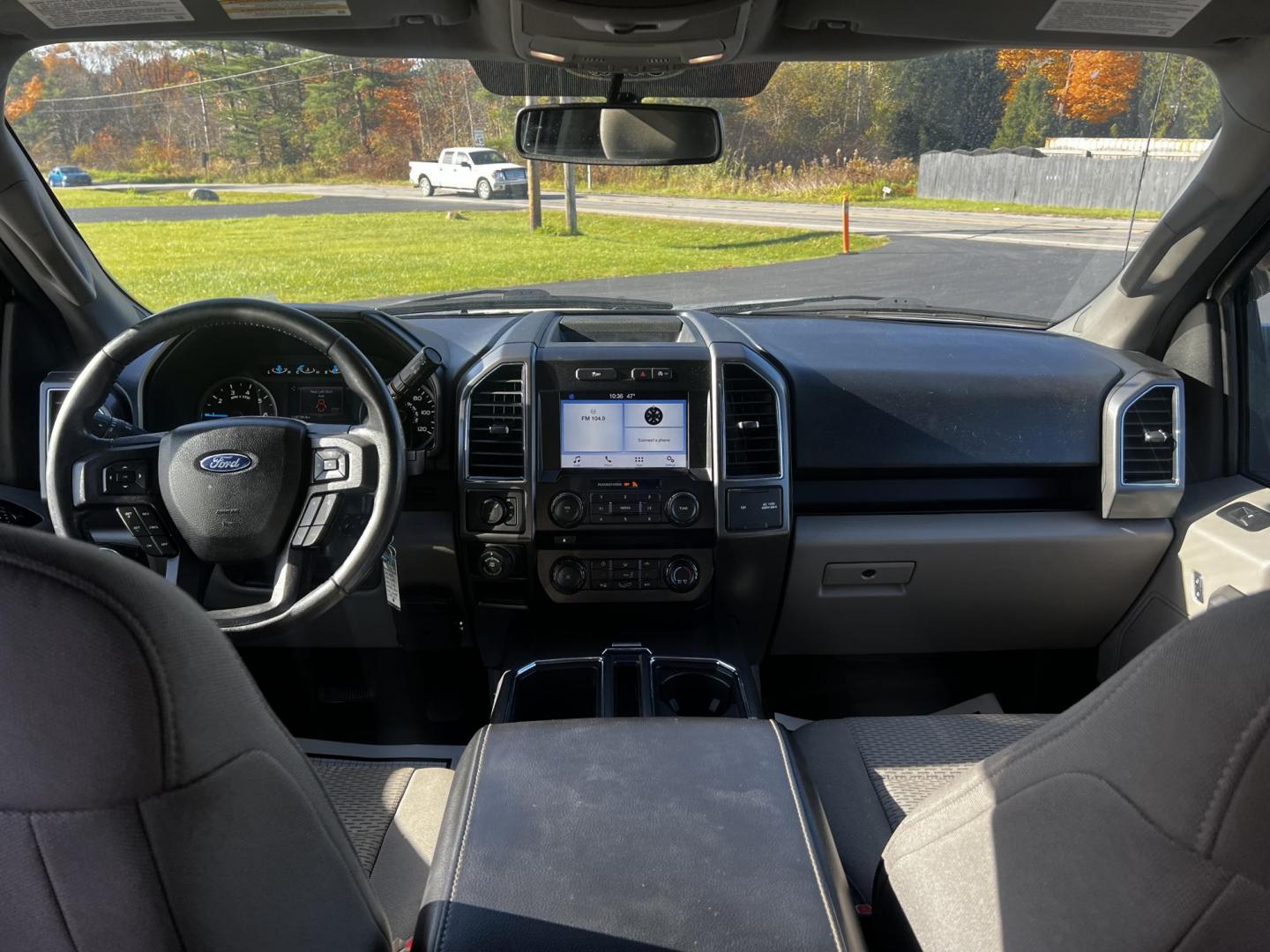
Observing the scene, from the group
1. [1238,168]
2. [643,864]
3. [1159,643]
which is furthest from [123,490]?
[1238,168]

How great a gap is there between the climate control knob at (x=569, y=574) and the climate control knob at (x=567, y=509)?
0.48 feet

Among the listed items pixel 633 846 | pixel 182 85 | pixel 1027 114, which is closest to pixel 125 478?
pixel 633 846

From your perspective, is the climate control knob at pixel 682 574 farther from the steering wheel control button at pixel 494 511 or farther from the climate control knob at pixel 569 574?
the steering wheel control button at pixel 494 511

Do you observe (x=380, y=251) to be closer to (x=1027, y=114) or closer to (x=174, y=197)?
(x=174, y=197)

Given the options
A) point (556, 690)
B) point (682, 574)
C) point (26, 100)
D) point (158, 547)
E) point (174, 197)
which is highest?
point (26, 100)

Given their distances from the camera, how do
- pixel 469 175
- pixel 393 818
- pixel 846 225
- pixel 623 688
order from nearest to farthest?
pixel 393 818, pixel 623 688, pixel 469 175, pixel 846 225

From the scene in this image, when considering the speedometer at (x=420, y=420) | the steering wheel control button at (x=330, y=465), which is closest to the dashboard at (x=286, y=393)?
the speedometer at (x=420, y=420)

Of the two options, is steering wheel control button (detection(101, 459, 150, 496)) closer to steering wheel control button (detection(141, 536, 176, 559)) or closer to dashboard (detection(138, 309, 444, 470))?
steering wheel control button (detection(141, 536, 176, 559))

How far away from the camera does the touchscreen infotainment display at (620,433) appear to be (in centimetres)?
327

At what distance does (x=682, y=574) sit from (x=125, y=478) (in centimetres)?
166

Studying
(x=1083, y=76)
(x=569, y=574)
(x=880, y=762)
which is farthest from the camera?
(x=569, y=574)

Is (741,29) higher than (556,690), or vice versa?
(741,29)

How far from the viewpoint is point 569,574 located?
3.35 m

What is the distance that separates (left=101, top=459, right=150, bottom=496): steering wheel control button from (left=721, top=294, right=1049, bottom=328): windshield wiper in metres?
2.11
